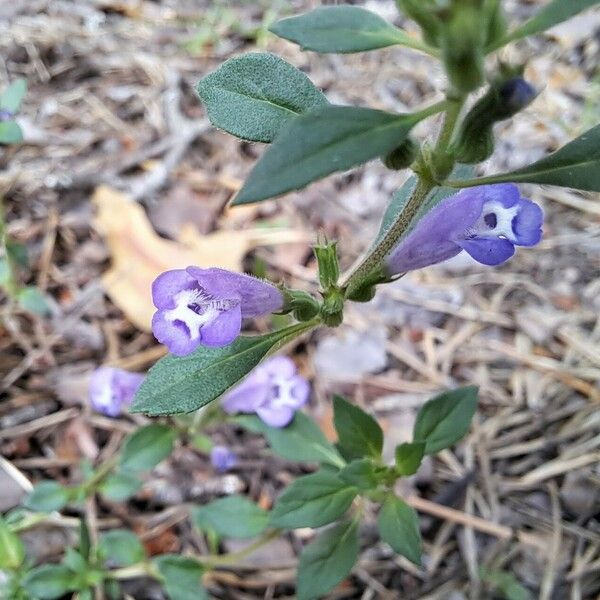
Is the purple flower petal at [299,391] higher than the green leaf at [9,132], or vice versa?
the green leaf at [9,132]

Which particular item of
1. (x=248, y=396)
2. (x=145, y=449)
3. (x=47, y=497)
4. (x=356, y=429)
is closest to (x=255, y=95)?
(x=356, y=429)

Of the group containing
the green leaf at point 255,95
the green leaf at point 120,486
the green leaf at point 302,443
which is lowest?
the green leaf at point 120,486

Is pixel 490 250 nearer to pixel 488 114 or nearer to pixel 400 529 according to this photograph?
pixel 488 114

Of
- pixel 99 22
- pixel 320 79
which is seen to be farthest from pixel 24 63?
pixel 320 79

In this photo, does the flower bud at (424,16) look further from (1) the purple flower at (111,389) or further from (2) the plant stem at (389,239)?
(1) the purple flower at (111,389)

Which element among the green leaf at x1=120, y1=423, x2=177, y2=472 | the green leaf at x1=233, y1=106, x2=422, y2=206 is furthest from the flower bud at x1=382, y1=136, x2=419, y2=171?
the green leaf at x1=120, y1=423, x2=177, y2=472

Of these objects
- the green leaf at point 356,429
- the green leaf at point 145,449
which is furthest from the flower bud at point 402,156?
the green leaf at point 145,449
